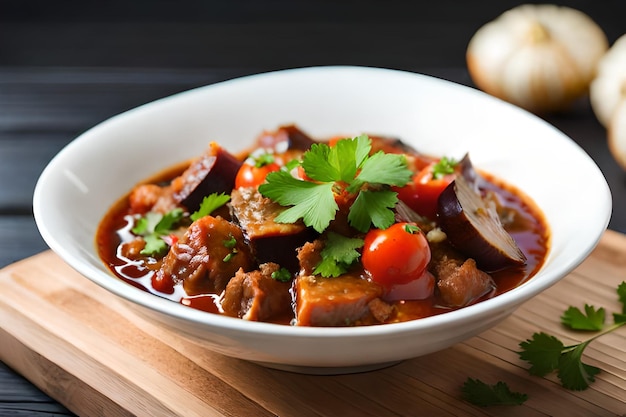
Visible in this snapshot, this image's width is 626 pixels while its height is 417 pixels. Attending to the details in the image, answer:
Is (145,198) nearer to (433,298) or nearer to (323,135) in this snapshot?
(323,135)

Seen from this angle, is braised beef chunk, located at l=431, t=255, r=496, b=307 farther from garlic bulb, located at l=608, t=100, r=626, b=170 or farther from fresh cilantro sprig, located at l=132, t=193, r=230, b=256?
garlic bulb, located at l=608, t=100, r=626, b=170

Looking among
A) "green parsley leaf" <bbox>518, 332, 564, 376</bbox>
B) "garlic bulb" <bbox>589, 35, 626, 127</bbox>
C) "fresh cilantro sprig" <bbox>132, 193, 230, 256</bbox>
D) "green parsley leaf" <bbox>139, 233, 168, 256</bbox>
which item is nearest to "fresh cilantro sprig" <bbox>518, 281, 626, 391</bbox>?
"green parsley leaf" <bbox>518, 332, 564, 376</bbox>

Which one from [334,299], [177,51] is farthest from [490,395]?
[177,51]

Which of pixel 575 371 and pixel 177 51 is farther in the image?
pixel 177 51

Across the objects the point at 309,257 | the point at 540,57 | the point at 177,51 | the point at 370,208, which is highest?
the point at 370,208

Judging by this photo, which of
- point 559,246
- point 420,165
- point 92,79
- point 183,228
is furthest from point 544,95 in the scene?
point 92,79

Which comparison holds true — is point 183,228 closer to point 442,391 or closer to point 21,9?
point 442,391

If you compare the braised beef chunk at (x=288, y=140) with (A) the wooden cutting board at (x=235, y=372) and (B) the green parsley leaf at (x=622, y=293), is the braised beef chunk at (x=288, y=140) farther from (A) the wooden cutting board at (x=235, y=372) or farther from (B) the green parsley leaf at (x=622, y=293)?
(B) the green parsley leaf at (x=622, y=293)
